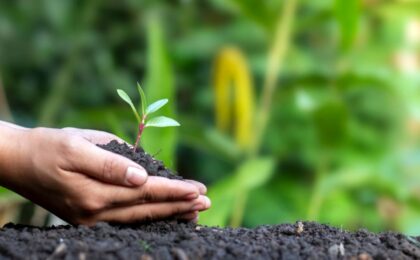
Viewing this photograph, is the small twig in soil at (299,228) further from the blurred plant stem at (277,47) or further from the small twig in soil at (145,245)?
the blurred plant stem at (277,47)

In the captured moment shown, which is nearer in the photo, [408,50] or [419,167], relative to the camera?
[419,167]

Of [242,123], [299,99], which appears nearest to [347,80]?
[299,99]

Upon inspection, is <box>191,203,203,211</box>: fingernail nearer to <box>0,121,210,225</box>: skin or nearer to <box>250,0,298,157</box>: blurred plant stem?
<box>0,121,210,225</box>: skin

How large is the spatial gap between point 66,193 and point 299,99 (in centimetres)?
180

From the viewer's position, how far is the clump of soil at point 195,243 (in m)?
1.09

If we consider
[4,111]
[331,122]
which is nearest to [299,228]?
[331,122]

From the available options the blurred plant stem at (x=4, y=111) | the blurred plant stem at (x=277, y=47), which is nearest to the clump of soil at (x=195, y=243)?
the blurred plant stem at (x=277, y=47)

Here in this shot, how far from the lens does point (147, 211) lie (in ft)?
4.17

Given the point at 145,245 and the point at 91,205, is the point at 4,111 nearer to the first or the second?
the point at 91,205

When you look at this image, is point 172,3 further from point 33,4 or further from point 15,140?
point 15,140

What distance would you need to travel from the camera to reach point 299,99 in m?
2.94

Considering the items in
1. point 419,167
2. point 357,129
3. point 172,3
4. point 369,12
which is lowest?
point 419,167

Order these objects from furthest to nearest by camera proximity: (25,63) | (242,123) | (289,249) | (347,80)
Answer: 1. (25,63)
2. (242,123)
3. (347,80)
4. (289,249)

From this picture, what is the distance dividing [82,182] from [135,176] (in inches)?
3.4
